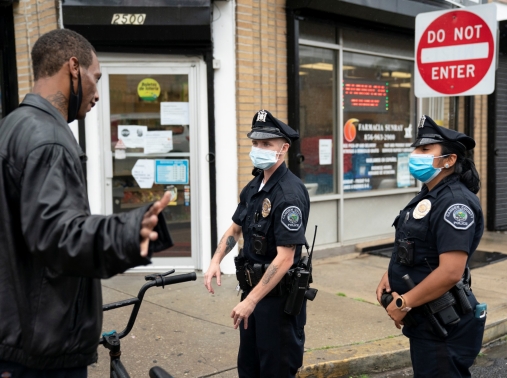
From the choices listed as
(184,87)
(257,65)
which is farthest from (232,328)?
(257,65)

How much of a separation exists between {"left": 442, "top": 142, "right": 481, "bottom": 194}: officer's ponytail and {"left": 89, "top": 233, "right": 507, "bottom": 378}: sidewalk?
1.97 meters

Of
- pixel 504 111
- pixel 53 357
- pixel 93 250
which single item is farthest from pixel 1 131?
pixel 504 111

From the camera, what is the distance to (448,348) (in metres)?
2.98

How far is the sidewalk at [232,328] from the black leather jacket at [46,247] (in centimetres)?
247

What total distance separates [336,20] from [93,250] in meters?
7.08

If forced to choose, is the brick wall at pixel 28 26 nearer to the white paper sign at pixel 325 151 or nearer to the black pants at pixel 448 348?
the white paper sign at pixel 325 151

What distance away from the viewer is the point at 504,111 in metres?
10.6

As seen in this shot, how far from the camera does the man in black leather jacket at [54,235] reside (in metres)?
1.66

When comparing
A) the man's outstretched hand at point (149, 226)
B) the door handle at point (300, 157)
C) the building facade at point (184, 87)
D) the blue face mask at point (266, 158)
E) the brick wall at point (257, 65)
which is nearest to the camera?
the man's outstretched hand at point (149, 226)

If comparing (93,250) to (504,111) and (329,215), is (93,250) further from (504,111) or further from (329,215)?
(504,111)

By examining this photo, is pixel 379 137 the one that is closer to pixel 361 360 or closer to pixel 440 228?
pixel 361 360

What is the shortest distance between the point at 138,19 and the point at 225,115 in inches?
56.9

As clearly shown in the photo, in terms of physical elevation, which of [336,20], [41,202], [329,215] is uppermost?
[336,20]

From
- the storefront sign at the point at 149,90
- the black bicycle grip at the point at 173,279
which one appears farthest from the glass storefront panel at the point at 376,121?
the black bicycle grip at the point at 173,279
